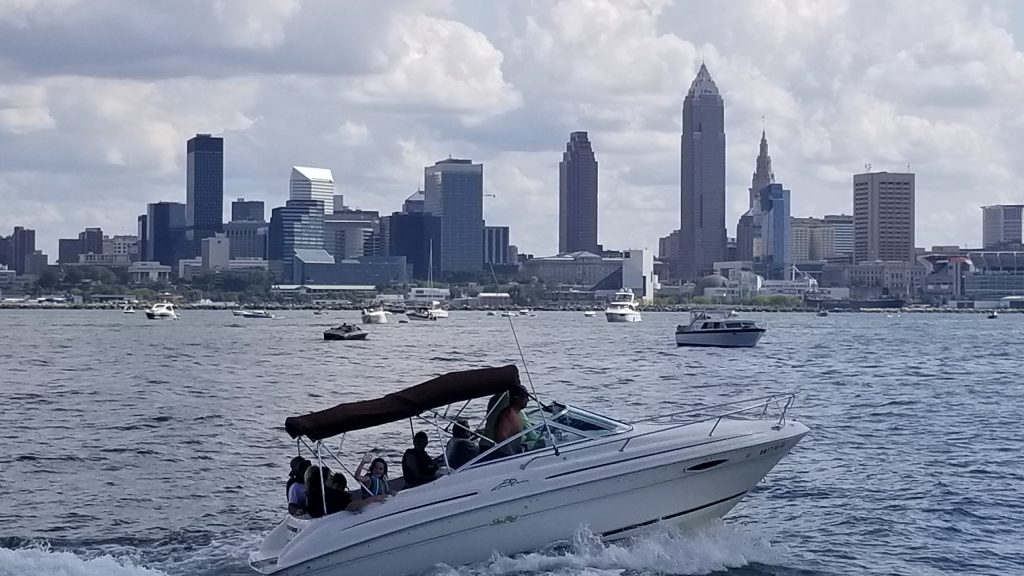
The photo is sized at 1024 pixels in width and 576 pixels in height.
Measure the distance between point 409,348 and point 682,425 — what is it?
73929 mm

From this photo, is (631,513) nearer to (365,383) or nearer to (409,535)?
(409,535)

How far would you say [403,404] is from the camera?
21.1 meters

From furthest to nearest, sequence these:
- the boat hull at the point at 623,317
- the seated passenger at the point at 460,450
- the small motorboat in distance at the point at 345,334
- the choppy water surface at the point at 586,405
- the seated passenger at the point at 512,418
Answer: the boat hull at the point at 623,317, the small motorboat in distance at the point at 345,334, the choppy water surface at the point at 586,405, the seated passenger at the point at 512,418, the seated passenger at the point at 460,450

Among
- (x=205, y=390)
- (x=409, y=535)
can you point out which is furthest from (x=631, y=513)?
(x=205, y=390)

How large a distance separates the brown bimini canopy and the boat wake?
222 centimetres

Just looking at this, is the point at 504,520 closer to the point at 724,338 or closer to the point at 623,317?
the point at 724,338

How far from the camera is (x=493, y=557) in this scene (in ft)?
68.6

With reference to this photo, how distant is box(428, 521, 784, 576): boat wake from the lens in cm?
2084

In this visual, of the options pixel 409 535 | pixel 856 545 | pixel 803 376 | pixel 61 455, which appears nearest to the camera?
pixel 409 535

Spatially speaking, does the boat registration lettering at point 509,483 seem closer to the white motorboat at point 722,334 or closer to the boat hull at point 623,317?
the white motorboat at point 722,334

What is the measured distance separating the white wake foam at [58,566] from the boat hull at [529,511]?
2.03 m

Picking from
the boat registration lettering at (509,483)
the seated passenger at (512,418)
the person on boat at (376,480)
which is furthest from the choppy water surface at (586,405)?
the seated passenger at (512,418)

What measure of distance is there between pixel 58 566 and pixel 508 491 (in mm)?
6071

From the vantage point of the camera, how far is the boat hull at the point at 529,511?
66.4 ft
